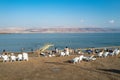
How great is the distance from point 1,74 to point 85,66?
24.8ft

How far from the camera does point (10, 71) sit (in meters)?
17.6

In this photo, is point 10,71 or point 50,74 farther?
point 10,71

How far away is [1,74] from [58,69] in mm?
4767

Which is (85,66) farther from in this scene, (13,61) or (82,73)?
(13,61)

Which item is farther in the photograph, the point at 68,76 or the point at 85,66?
Result: the point at 85,66

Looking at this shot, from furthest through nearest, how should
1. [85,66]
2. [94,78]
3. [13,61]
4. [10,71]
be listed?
[13,61] < [85,66] < [10,71] < [94,78]

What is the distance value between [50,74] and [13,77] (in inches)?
111

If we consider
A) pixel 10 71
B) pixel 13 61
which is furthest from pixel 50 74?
pixel 13 61

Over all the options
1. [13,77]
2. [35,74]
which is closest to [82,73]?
[35,74]

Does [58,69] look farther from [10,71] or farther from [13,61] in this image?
[13,61]

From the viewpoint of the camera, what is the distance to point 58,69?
17906 mm

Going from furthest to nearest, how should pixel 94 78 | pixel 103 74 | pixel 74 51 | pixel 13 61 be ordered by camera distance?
pixel 74 51 → pixel 13 61 → pixel 103 74 → pixel 94 78

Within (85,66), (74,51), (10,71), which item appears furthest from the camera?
(74,51)

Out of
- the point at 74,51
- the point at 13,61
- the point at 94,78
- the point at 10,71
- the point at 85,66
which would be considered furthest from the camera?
the point at 74,51
